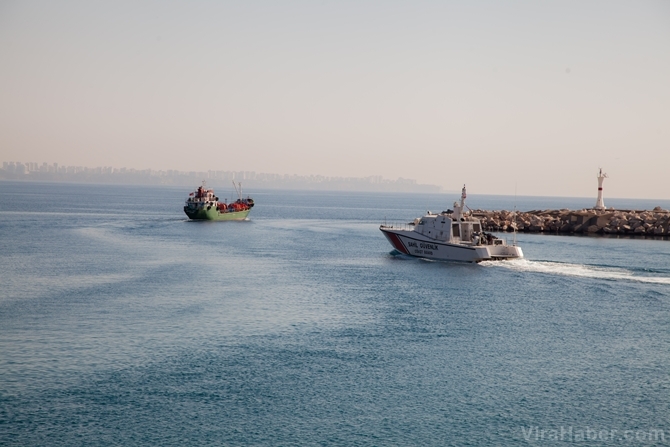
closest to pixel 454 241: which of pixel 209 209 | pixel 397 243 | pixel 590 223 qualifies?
pixel 397 243

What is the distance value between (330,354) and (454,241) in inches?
1128

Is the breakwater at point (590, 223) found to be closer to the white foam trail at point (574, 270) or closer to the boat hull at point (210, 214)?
the white foam trail at point (574, 270)

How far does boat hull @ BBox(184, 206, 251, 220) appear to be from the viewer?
9100cm

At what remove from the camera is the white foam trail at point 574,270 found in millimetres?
40688

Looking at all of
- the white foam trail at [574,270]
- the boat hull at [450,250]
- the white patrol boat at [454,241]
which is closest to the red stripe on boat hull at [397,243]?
the boat hull at [450,250]

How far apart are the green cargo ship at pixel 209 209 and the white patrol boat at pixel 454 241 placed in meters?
45.8

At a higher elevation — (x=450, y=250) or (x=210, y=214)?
(x=210, y=214)

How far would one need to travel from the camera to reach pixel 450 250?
4903 centimetres

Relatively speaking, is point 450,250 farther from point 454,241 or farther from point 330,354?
point 330,354

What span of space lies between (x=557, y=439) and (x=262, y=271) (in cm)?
2909

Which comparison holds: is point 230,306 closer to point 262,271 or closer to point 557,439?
point 262,271

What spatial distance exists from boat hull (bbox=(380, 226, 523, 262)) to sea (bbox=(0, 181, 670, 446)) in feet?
7.10

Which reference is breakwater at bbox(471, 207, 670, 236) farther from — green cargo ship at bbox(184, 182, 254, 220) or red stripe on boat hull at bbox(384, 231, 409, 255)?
green cargo ship at bbox(184, 182, 254, 220)

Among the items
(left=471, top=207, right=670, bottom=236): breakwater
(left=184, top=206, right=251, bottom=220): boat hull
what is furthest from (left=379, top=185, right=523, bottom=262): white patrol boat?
(left=184, top=206, right=251, bottom=220): boat hull
